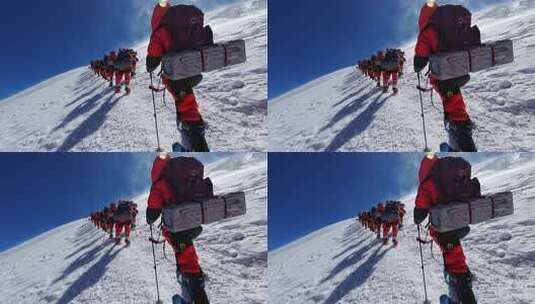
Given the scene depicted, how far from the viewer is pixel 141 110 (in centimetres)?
447

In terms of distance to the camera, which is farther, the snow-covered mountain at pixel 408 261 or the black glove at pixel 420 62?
the snow-covered mountain at pixel 408 261

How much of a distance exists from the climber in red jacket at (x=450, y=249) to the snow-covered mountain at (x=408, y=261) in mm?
163

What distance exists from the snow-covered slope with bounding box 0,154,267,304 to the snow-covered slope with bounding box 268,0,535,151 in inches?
14.5

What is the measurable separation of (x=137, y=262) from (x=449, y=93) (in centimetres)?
230

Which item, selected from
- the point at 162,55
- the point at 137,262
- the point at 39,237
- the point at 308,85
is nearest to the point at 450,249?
the point at 308,85

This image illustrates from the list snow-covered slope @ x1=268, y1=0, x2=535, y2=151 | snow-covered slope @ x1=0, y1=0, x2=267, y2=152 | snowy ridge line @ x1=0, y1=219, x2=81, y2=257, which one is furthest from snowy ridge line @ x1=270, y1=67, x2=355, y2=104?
snowy ridge line @ x1=0, y1=219, x2=81, y2=257

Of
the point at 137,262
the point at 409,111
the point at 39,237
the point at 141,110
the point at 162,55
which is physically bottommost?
the point at 137,262

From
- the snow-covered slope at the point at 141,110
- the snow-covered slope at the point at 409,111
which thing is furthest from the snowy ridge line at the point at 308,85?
the snow-covered slope at the point at 141,110

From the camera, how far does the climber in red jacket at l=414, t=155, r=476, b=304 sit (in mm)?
4191

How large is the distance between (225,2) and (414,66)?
1.33 metres

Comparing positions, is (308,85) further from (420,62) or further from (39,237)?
(39,237)

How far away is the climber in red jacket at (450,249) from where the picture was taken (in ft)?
13.8

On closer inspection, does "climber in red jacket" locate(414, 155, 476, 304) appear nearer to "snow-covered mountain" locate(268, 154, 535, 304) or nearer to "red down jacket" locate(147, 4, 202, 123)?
"snow-covered mountain" locate(268, 154, 535, 304)

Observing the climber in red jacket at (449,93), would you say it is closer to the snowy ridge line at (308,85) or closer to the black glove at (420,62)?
the black glove at (420,62)
